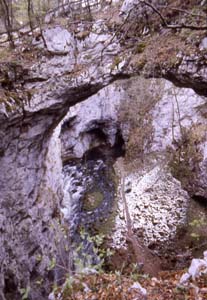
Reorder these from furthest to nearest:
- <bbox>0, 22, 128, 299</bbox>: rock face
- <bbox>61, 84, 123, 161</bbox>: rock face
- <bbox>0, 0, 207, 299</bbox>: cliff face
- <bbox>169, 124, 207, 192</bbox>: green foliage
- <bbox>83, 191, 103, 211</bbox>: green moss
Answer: <bbox>61, 84, 123, 161</bbox>: rock face < <bbox>83, 191, 103, 211</bbox>: green moss < <bbox>169, 124, 207, 192</bbox>: green foliage < <bbox>0, 22, 128, 299</bbox>: rock face < <bbox>0, 0, 207, 299</bbox>: cliff face

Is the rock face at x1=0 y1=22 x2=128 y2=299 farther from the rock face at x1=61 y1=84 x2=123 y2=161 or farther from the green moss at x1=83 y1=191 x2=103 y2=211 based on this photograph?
the rock face at x1=61 y1=84 x2=123 y2=161

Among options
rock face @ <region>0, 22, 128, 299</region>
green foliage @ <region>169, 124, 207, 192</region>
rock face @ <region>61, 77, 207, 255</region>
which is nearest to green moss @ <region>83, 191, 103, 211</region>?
rock face @ <region>61, 77, 207, 255</region>

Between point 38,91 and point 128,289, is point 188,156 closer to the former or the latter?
point 38,91

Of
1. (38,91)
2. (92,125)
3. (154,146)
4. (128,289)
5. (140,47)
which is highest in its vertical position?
(140,47)

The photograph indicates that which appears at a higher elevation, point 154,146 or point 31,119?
point 31,119

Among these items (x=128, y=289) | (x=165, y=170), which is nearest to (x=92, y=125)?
(x=165, y=170)

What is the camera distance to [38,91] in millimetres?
5398

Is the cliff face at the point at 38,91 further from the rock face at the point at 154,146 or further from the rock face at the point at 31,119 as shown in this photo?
the rock face at the point at 154,146

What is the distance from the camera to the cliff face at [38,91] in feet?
16.6

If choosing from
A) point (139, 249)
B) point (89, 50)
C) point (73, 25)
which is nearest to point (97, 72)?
point (89, 50)

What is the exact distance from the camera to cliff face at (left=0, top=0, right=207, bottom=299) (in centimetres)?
506

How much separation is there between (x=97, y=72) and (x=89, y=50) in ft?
1.67

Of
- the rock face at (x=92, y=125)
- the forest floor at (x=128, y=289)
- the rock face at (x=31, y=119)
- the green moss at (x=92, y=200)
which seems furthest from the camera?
the rock face at (x=92, y=125)

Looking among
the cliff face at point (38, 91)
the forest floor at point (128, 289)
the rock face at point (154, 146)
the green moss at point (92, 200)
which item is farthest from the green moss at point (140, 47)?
the green moss at point (92, 200)
